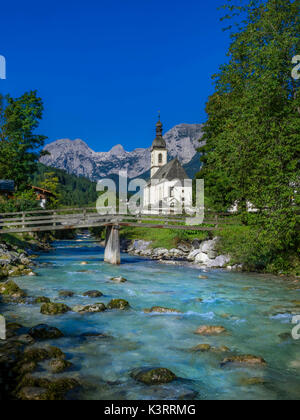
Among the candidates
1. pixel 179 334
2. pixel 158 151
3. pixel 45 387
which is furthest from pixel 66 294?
pixel 158 151

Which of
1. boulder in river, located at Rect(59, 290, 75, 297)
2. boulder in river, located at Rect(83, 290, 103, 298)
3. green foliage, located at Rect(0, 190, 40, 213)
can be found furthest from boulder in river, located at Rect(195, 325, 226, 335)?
green foliage, located at Rect(0, 190, 40, 213)

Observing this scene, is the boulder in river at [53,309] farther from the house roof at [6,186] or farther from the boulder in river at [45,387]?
the house roof at [6,186]

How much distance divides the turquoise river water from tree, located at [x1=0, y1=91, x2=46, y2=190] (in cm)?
2044

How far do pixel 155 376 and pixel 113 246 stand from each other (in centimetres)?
1919

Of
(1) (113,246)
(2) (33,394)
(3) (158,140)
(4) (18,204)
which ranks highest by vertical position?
(3) (158,140)

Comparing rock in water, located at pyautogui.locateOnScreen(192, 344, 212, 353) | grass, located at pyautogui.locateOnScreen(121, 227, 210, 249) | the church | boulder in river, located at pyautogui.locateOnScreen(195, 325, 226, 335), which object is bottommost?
boulder in river, located at pyautogui.locateOnScreen(195, 325, 226, 335)

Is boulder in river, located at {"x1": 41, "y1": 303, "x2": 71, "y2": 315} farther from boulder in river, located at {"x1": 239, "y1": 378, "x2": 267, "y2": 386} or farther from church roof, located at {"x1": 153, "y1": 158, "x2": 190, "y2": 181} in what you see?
church roof, located at {"x1": 153, "y1": 158, "x2": 190, "y2": 181}

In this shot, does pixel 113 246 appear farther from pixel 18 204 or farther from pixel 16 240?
pixel 18 204

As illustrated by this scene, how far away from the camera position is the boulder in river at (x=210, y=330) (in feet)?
31.2

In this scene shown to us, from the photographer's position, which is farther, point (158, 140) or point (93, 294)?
point (158, 140)

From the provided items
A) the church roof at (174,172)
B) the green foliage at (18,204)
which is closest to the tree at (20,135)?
the green foliage at (18,204)

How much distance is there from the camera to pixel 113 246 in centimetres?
2550

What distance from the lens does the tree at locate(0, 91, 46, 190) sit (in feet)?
115

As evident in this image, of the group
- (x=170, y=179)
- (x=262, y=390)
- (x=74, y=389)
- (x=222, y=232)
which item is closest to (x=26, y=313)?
(x=74, y=389)
